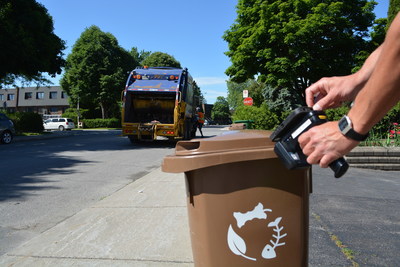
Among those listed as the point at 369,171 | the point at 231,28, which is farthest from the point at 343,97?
the point at 231,28

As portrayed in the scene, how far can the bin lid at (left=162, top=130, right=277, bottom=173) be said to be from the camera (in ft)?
5.41

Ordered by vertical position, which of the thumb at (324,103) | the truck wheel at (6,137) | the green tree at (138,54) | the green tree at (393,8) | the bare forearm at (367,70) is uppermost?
the green tree at (138,54)

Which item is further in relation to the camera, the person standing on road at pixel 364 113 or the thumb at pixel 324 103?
the thumb at pixel 324 103

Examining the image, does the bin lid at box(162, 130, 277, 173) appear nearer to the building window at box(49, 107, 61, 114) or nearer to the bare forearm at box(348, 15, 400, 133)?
the bare forearm at box(348, 15, 400, 133)

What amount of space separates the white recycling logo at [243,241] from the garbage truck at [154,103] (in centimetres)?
1023

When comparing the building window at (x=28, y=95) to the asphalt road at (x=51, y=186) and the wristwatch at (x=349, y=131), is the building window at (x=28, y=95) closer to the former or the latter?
the asphalt road at (x=51, y=186)

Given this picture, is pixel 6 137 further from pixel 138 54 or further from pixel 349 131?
pixel 138 54

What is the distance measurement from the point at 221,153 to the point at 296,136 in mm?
427

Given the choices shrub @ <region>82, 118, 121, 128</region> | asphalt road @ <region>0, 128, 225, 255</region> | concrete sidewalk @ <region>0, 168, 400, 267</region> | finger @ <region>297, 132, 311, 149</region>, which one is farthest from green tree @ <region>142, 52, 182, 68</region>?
finger @ <region>297, 132, 311, 149</region>

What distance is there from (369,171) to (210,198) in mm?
6398

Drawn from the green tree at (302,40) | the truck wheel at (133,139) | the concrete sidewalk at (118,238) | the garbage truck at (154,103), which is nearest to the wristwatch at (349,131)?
the concrete sidewalk at (118,238)

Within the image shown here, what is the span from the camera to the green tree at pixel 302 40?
17.8 meters

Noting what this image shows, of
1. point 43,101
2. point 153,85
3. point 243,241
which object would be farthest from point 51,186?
point 43,101

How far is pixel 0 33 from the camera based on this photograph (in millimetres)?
15180
